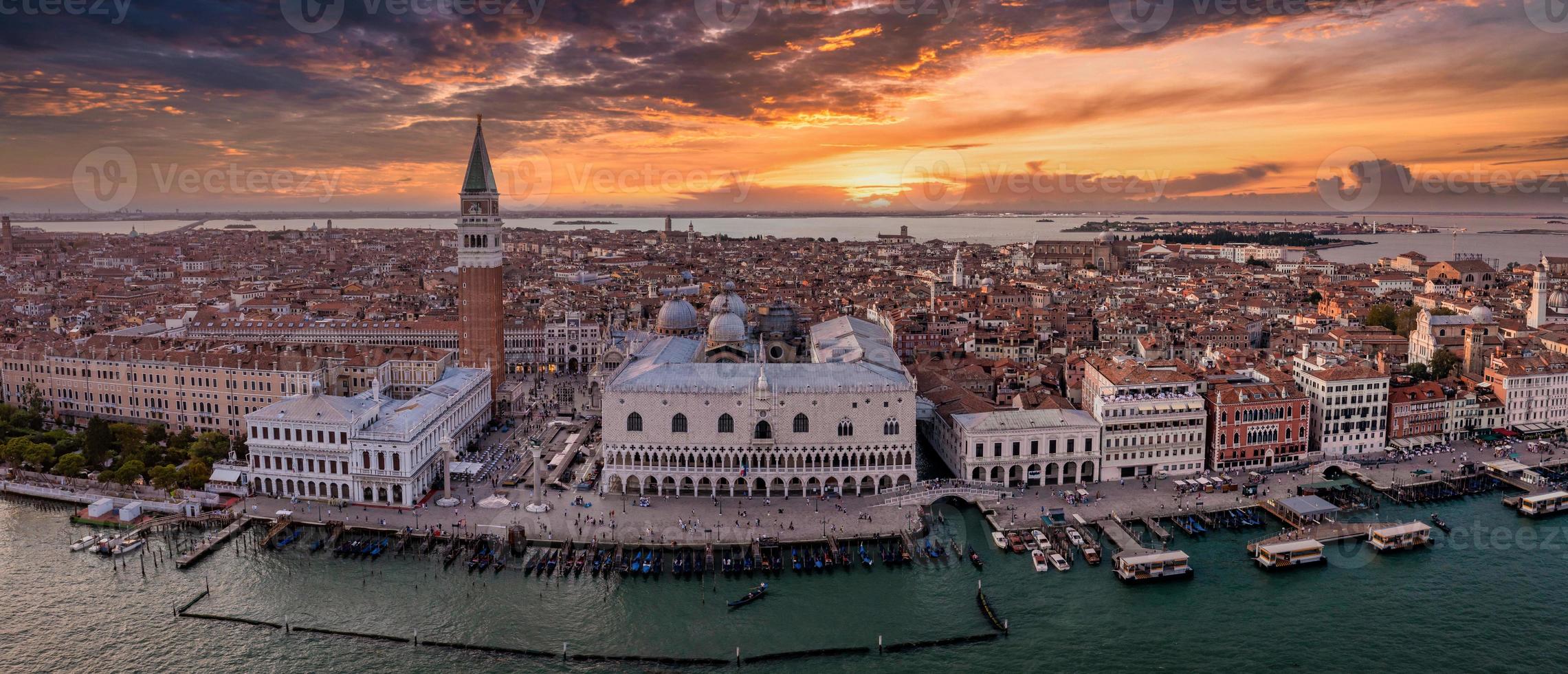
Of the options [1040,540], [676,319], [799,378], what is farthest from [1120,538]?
[676,319]

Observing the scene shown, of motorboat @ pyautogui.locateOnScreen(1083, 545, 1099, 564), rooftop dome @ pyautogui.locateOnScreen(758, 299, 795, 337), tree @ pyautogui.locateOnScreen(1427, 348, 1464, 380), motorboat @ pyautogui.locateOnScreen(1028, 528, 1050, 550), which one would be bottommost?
motorboat @ pyautogui.locateOnScreen(1083, 545, 1099, 564)

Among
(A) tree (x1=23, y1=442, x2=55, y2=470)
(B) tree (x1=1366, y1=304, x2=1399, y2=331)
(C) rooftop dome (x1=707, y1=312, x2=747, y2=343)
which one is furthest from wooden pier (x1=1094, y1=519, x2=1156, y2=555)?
(B) tree (x1=1366, y1=304, x2=1399, y2=331)

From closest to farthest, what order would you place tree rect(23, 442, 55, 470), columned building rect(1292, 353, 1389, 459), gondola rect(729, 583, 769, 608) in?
gondola rect(729, 583, 769, 608)
tree rect(23, 442, 55, 470)
columned building rect(1292, 353, 1389, 459)

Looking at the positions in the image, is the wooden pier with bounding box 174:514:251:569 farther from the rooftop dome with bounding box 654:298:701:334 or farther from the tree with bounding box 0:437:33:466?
the rooftop dome with bounding box 654:298:701:334

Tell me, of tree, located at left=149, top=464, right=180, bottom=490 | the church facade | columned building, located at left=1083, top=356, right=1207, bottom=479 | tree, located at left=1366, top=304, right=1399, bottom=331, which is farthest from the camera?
the church facade

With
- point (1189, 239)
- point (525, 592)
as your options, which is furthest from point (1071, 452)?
point (1189, 239)

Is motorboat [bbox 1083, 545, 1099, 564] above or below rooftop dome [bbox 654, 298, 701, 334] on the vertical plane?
below

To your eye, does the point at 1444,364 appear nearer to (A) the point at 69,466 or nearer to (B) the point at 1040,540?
(B) the point at 1040,540
